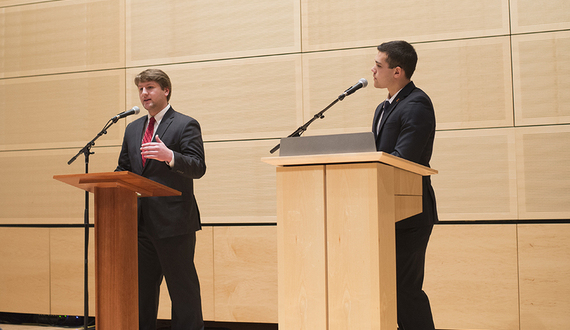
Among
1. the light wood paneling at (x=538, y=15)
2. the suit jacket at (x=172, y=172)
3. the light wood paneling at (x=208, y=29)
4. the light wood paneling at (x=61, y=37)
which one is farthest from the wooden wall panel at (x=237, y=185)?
the light wood paneling at (x=538, y=15)

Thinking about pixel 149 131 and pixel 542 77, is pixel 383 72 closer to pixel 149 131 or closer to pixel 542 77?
pixel 149 131

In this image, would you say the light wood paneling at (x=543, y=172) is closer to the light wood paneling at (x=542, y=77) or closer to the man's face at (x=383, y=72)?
the light wood paneling at (x=542, y=77)

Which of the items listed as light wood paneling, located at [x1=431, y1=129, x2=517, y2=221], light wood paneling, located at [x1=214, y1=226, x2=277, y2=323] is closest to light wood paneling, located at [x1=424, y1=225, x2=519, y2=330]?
light wood paneling, located at [x1=431, y1=129, x2=517, y2=221]

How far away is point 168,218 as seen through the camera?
246 cm

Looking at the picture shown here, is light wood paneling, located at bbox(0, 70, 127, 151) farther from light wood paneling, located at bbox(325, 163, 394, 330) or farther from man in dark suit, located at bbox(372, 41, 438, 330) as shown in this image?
light wood paneling, located at bbox(325, 163, 394, 330)

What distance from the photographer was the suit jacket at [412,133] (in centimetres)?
196

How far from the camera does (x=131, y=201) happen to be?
2158mm

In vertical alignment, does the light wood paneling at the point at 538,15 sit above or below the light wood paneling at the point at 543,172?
above

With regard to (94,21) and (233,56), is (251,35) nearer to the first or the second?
(233,56)

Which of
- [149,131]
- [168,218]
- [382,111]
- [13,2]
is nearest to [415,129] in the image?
[382,111]

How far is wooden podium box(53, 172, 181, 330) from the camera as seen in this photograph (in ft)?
6.86

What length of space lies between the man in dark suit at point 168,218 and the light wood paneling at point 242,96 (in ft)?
3.30

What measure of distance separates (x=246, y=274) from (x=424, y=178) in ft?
6.20

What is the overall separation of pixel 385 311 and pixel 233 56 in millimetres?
2714
